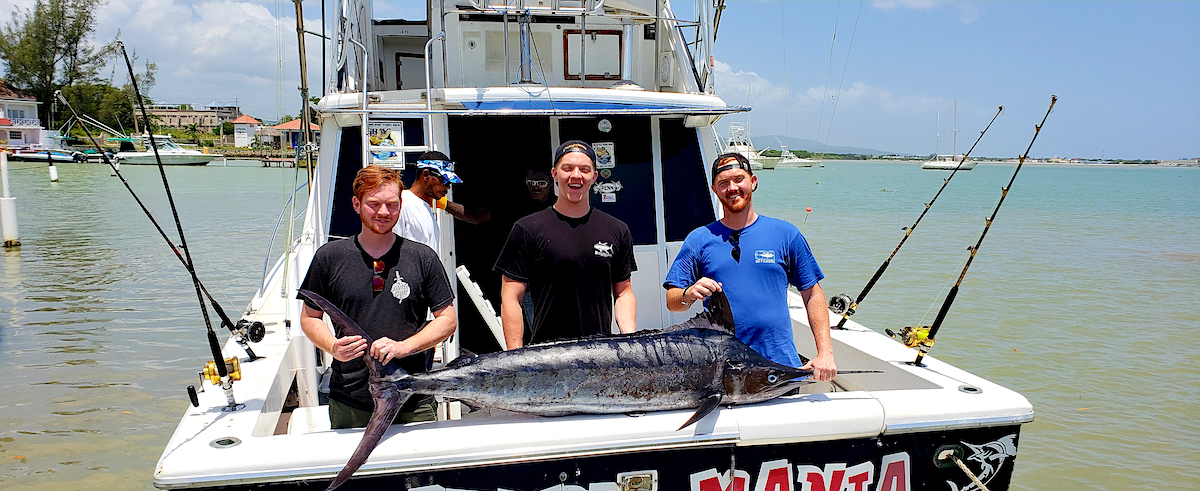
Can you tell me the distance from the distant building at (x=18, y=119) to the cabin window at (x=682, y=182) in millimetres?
65191

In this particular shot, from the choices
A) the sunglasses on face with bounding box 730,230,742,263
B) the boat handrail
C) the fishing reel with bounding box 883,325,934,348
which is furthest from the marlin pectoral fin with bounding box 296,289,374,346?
the boat handrail

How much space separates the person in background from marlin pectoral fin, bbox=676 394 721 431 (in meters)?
1.87

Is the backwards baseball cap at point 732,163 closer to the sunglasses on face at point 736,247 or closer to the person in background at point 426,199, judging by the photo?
the sunglasses on face at point 736,247

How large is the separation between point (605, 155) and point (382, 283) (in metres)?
2.84

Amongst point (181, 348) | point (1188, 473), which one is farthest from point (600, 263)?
point (181, 348)

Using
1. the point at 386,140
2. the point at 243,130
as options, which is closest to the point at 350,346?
the point at 386,140

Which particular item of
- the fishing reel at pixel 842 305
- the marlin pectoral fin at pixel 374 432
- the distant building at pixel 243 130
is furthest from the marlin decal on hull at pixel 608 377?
the distant building at pixel 243 130

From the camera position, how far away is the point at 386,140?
15.0 feet

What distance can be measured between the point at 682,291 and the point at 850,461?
930 mm

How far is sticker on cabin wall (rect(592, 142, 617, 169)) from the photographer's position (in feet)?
17.4

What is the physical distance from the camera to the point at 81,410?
6.57 metres

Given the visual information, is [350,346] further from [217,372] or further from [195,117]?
[195,117]

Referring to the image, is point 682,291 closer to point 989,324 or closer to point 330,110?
point 330,110

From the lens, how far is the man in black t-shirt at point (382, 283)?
267 cm
